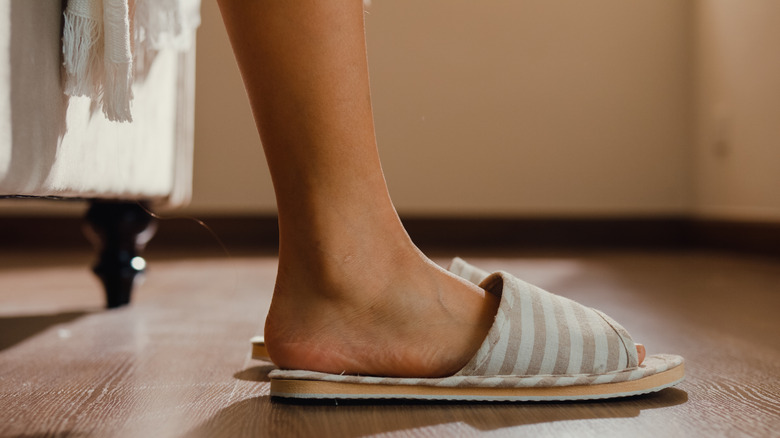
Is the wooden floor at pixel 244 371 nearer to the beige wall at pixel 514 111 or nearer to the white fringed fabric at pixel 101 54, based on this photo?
the white fringed fabric at pixel 101 54

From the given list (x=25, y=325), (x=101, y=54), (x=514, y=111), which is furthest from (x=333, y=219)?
(x=514, y=111)

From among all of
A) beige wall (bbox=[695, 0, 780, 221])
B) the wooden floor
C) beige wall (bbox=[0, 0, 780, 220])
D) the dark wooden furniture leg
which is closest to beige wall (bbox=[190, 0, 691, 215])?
beige wall (bbox=[0, 0, 780, 220])

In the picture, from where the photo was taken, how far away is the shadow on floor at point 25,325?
76 cm

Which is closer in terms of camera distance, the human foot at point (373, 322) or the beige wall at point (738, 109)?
the human foot at point (373, 322)

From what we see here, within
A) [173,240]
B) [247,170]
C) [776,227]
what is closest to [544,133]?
[776,227]

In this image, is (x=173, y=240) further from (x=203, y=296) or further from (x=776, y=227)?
Answer: (x=776, y=227)

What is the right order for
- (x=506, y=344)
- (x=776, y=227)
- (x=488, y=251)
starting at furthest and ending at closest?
(x=488, y=251) < (x=776, y=227) < (x=506, y=344)

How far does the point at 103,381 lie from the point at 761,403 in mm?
494

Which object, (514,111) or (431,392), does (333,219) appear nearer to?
(431,392)

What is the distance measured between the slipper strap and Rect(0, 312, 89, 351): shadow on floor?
0.51 m

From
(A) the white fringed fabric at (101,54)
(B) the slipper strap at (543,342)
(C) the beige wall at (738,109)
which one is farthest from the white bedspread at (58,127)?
(C) the beige wall at (738,109)

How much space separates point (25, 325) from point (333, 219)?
560 millimetres

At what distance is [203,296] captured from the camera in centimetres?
112

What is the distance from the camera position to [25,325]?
851mm
